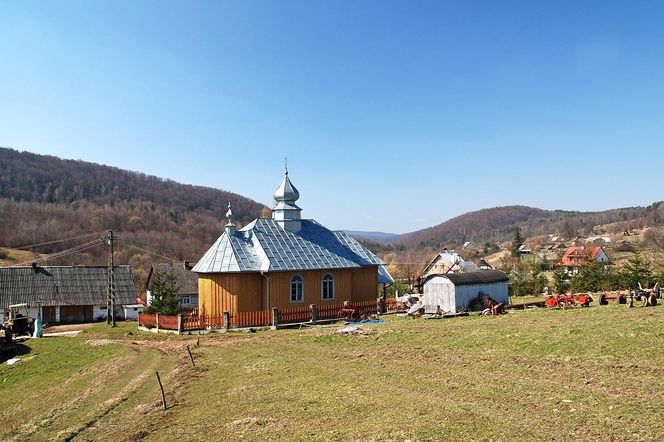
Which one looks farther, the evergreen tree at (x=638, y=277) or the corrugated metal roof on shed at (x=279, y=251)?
the evergreen tree at (x=638, y=277)

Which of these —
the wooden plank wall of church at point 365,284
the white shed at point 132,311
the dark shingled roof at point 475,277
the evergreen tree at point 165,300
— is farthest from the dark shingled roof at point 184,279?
the dark shingled roof at point 475,277

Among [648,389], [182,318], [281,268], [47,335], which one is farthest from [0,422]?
[47,335]

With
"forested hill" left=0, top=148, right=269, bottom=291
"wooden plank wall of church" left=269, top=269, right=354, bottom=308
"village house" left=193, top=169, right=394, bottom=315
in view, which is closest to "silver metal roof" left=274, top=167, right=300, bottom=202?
"village house" left=193, top=169, right=394, bottom=315

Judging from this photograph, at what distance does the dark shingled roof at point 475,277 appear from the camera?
27.4 metres

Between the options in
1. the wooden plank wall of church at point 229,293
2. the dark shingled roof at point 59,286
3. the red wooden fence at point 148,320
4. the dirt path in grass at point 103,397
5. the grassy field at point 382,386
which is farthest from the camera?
the dark shingled roof at point 59,286

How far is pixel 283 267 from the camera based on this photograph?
2862 centimetres

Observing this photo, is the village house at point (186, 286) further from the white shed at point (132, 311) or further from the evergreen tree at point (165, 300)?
the evergreen tree at point (165, 300)

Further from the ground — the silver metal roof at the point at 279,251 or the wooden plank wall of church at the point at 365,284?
the silver metal roof at the point at 279,251

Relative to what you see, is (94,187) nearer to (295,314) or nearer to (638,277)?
(295,314)

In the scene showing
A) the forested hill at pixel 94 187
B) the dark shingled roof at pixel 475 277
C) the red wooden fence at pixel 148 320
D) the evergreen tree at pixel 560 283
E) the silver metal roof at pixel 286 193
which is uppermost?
the forested hill at pixel 94 187

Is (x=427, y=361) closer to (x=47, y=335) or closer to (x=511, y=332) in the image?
(x=511, y=332)

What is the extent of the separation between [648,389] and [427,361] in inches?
236

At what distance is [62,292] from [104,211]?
8442 cm

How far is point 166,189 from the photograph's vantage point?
160750 mm
